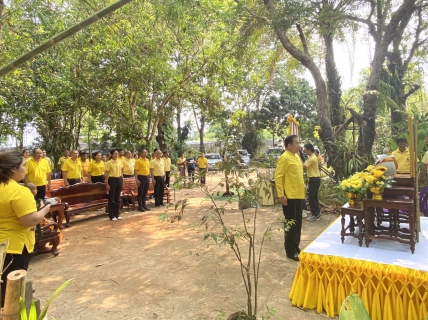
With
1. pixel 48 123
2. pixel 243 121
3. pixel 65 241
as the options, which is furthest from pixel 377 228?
pixel 243 121

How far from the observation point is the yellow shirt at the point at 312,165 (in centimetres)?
626

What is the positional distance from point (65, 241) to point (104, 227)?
0.98 m

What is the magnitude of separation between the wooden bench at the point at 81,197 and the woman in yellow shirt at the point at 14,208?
397cm

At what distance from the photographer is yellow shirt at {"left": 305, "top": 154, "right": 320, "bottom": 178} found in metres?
6.26

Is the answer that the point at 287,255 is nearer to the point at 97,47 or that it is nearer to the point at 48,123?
the point at 97,47

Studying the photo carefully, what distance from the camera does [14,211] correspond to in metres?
2.15

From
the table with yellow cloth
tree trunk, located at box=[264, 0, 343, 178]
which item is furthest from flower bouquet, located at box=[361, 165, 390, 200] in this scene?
tree trunk, located at box=[264, 0, 343, 178]

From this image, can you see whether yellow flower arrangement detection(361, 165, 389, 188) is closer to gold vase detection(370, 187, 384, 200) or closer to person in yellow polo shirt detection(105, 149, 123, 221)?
gold vase detection(370, 187, 384, 200)

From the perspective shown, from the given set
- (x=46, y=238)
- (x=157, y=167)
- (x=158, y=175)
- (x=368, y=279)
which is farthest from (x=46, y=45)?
(x=158, y=175)

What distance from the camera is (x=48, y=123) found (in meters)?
13.0

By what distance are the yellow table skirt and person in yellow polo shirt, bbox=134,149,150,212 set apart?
5367 millimetres

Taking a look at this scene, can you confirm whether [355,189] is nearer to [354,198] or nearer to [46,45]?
[354,198]

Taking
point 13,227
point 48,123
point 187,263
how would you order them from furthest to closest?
point 48,123 < point 187,263 < point 13,227

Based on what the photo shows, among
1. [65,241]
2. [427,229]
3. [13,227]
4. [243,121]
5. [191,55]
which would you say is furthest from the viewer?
[243,121]
